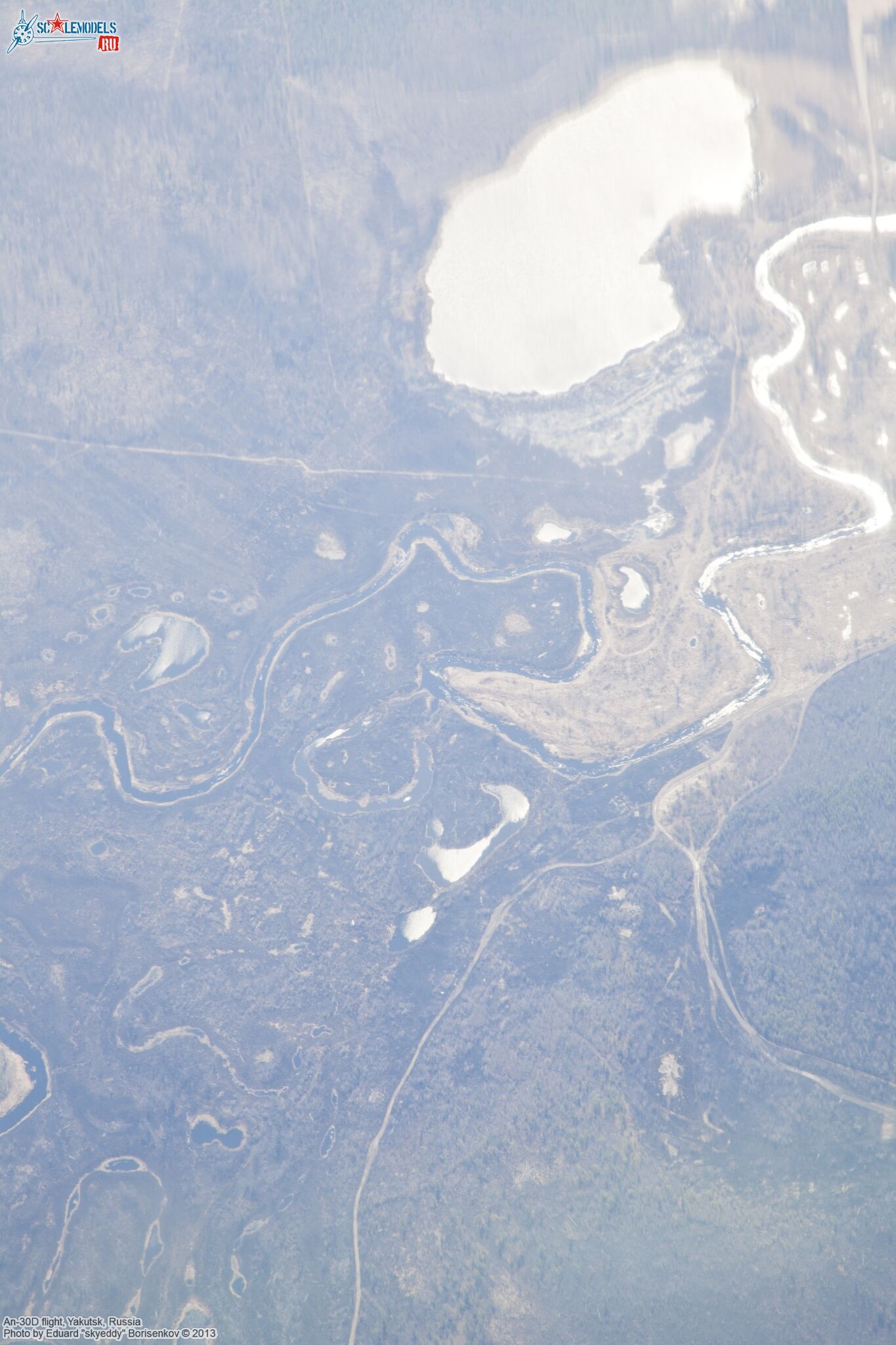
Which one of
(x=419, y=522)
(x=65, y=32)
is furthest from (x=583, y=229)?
(x=65, y=32)

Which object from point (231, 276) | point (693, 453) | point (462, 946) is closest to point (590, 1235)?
point (462, 946)

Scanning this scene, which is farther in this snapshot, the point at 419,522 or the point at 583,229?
the point at 419,522

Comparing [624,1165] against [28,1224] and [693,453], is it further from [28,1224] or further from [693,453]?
[693,453]

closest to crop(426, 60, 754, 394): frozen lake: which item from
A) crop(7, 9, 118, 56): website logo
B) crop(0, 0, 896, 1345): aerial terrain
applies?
crop(0, 0, 896, 1345): aerial terrain

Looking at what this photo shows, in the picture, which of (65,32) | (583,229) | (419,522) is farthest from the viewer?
(65,32)

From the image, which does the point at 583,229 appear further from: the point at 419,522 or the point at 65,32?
the point at 65,32

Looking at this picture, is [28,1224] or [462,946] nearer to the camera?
[28,1224]

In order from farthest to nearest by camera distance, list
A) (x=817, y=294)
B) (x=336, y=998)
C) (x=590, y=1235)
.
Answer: (x=817, y=294), (x=336, y=998), (x=590, y=1235)
